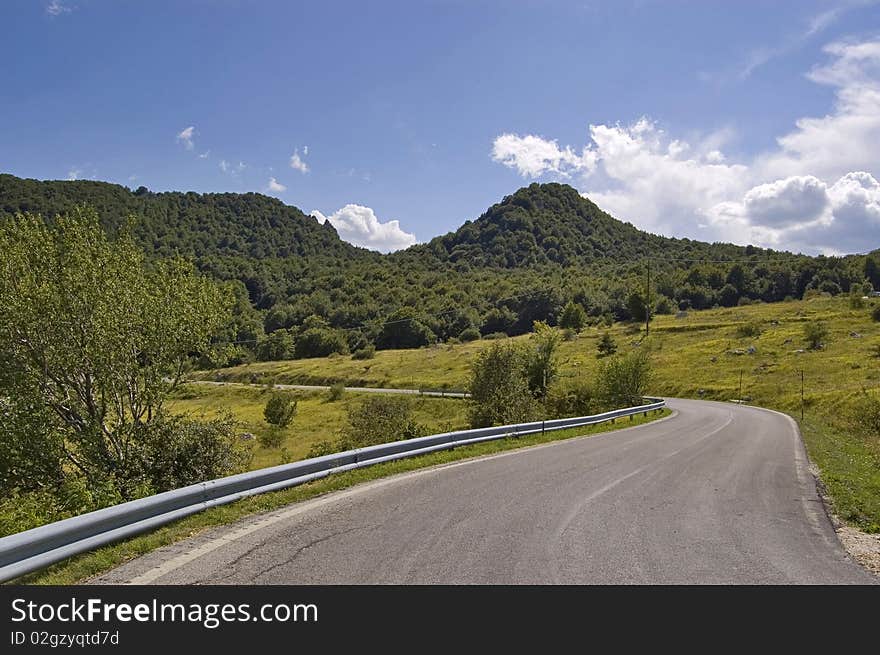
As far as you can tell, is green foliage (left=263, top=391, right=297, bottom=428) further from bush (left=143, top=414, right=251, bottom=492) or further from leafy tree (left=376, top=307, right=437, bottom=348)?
leafy tree (left=376, top=307, right=437, bottom=348)

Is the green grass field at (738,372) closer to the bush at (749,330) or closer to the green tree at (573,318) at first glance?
the bush at (749,330)

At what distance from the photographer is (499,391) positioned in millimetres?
30875

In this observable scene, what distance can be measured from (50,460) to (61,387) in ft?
6.75

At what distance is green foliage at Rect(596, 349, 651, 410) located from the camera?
139 ft

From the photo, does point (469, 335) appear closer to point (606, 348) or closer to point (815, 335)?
point (606, 348)

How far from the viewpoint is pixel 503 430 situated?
57.5 feet

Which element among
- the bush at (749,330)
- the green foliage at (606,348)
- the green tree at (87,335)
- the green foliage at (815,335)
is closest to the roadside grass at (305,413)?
the green tree at (87,335)

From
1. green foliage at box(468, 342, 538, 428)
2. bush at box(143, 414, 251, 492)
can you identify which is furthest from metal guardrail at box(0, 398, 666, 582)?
green foliage at box(468, 342, 538, 428)

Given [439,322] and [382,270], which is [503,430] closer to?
[439,322]

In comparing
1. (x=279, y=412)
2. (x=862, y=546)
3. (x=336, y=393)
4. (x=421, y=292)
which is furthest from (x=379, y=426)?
(x=421, y=292)

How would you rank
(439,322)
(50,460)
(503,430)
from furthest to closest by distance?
(439,322) → (503,430) → (50,460)

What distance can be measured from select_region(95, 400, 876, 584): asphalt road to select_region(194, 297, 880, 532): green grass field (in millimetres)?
2535

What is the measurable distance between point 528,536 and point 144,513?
4.25 m
